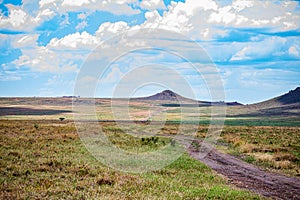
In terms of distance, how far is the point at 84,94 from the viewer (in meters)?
26.7

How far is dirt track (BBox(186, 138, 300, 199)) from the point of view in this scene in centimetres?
1625

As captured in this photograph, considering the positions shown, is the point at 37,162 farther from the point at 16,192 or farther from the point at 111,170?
the point at 16,192

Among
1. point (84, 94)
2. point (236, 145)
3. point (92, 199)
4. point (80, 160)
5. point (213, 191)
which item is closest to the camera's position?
point (92, 199)

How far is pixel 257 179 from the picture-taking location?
19.7 meters

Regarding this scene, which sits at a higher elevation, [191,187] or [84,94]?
[84,94]

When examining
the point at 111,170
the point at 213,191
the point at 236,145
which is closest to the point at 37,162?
the point at 111,170

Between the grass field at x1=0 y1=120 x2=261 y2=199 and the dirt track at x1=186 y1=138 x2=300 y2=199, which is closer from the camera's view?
the grass field at x1=0 y1=120 x2=261 y2=199

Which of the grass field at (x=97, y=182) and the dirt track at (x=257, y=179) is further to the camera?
the dirt track at (x=257, y=179)

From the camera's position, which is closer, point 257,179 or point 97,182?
point 97,182

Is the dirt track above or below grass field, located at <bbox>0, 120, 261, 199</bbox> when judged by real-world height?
below

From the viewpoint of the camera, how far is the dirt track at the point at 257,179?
16250 millimetres

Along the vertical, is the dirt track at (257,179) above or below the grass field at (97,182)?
below

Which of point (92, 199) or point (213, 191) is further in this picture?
point (213, 191)

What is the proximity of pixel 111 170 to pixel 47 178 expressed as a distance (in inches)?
157
